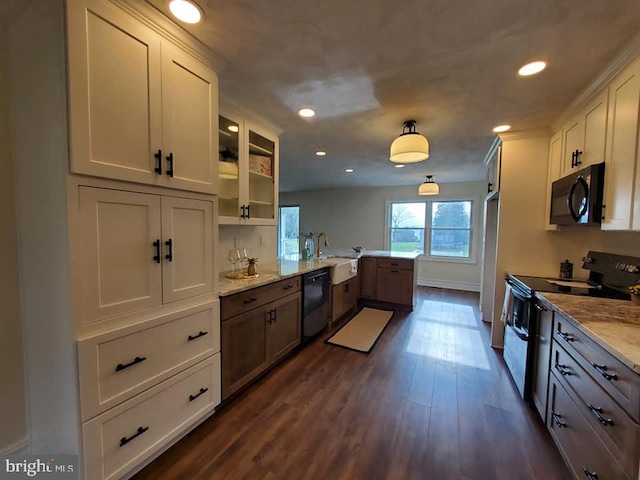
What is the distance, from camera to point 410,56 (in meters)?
1.58

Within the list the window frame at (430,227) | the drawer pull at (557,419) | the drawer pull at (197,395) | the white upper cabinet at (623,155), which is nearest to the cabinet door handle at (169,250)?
the drawer pull at (197,395)

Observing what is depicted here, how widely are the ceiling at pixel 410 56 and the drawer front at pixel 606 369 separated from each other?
1579mm

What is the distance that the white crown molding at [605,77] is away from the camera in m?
1.46

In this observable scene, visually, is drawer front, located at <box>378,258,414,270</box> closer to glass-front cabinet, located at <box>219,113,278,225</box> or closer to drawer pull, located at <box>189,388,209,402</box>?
glass-front cabinet, located at <box>219,113,278,225</box>

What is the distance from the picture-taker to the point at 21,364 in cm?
139

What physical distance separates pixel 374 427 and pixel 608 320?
149 cm

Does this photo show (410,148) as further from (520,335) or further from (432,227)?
(432,227)

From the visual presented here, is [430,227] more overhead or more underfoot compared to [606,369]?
more overhead

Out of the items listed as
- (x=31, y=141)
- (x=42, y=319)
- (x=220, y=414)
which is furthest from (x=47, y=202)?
(x=220, y=414)

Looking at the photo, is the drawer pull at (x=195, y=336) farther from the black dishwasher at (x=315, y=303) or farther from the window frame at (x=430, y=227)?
the window frame at (x=430, y=227)

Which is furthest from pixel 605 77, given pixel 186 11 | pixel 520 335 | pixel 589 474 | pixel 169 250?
pixel 169 250

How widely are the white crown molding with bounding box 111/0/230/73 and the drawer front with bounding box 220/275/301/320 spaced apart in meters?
1.57

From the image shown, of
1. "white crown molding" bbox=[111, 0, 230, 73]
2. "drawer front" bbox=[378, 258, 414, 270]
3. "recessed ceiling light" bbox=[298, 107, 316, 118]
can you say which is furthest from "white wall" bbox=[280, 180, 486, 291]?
"white crown molding" bbox=[111, 0, 230, 73]

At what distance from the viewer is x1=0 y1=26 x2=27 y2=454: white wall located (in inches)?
51.1
